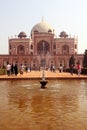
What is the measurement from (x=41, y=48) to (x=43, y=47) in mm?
586

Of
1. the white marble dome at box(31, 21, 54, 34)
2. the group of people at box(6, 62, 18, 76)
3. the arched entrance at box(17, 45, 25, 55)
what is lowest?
the group of people at box(6, 62, 18, 76)

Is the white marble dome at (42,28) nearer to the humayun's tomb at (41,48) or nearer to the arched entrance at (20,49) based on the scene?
the humayun's tomb at (41,48)

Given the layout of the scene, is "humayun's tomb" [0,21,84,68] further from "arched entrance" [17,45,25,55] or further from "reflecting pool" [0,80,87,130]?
"reflecting pool" [0,80,87,130]

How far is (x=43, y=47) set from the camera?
72.8 meters

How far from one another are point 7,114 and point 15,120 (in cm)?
67

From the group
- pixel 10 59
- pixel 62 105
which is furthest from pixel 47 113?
pixel 10 59

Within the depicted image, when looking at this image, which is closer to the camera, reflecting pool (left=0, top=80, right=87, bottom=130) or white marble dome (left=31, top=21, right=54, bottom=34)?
reflecting pool (left=0, top=80, right=87, bottom=130)

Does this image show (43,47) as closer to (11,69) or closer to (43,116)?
(11,69)

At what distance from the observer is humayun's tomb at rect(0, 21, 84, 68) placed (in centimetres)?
6922

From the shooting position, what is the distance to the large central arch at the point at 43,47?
72431 mm

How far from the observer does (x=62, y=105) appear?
7934mm

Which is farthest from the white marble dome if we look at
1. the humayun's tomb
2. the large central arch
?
the large central arch

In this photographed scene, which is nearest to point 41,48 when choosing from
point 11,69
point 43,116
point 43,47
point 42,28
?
point 43,47

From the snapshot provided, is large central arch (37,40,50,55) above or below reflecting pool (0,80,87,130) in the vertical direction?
above
